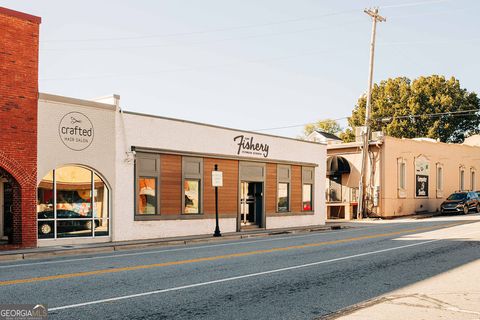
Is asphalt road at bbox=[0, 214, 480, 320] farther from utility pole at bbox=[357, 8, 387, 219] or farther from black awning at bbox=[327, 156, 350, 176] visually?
black awning at bbox=[327, 156, 350, 176]

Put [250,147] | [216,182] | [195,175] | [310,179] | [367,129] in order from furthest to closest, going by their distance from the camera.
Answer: [367,129] → [310,179] → [250,147] → [195,175] → [216,182]

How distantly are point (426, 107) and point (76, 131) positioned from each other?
50973mm

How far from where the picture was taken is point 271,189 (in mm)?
28000

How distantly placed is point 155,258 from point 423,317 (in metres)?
8.93

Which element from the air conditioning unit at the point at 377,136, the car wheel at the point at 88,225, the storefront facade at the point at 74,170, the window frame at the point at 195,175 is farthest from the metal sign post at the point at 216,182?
the air conditioning unit at the point at 377,136

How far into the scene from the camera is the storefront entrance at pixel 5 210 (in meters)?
18.7

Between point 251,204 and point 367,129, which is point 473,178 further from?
point 251,204

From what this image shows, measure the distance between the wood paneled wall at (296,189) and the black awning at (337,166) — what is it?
9.91 meters

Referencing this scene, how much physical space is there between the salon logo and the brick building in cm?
111

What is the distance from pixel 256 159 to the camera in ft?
88.9

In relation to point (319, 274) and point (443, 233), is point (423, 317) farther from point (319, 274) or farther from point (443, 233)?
point (443, 233)

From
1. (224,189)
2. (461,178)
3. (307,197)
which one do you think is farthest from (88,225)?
(461,178)

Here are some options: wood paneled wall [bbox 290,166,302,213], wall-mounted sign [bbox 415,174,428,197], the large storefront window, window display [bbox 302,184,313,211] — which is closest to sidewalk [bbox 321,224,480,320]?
the large storefront window

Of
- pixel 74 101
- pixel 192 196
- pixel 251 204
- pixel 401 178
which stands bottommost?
pixel 251 204
